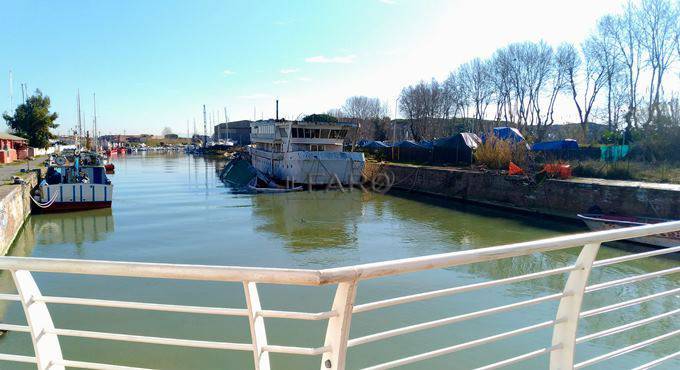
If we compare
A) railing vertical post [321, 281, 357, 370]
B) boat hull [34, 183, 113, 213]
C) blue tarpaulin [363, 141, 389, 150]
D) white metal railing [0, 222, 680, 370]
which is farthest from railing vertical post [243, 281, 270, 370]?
blue tarpaulin [363, 141, 389, 150]

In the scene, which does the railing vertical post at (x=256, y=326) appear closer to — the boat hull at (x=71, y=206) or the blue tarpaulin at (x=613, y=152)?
the boat hull at (x=71, y=206)

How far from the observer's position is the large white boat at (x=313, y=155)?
24.7 m

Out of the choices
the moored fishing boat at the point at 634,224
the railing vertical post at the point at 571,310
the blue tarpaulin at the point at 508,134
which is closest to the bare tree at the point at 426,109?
the blue tarpaulin at the point at 508,134

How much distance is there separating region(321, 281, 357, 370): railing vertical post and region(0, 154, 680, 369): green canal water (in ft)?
14.5

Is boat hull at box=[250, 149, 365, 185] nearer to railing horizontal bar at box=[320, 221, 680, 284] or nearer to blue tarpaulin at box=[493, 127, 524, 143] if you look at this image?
blue tarpaulin at box=[493, 127, 524, 143]

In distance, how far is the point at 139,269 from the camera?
1397 mm

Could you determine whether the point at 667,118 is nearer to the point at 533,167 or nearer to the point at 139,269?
the point at 533,167

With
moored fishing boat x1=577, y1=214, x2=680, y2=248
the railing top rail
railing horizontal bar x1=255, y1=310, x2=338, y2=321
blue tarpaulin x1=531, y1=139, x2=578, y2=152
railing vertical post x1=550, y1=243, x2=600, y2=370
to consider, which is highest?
blue tarpaulin x1=531, y1=139, x2=578, y2=152

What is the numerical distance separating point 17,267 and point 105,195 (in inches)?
693

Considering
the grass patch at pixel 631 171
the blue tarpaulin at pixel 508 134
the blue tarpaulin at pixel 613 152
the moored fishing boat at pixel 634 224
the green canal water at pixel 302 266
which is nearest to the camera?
the green canal water at pixel 302 266

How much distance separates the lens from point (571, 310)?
1801mm

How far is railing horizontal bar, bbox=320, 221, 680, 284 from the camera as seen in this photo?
131 cm

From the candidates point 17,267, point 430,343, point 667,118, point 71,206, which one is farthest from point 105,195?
point 667,118

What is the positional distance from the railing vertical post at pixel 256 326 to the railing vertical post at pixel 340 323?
213mm
